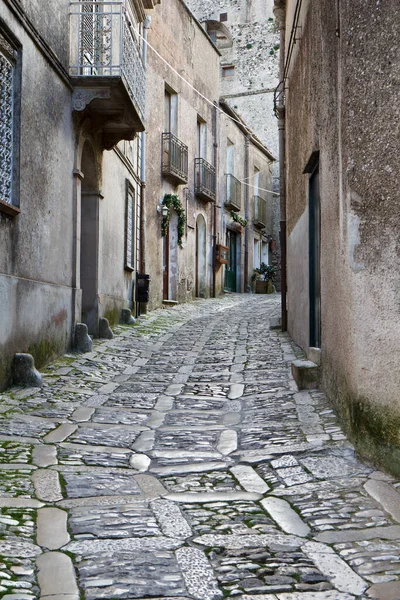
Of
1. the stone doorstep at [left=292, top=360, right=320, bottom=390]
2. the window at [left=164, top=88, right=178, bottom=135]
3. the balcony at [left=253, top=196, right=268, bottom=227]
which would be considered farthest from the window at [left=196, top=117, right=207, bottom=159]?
the stone doorstep at [left=292, top=360, right=320, bottom=390]

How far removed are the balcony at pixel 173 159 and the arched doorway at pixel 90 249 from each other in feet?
23.0

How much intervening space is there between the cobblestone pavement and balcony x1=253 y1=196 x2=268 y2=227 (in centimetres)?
2101

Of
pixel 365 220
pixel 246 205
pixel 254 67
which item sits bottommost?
pixel 365 220

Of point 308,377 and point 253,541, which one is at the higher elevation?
point 308,377

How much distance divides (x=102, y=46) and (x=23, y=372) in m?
4.99

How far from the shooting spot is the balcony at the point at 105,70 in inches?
361

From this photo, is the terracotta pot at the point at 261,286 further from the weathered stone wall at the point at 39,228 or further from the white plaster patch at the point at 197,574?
the white plaster patch at the point at 197,574

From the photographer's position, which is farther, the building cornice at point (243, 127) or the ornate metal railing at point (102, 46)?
the building cornice at point (243, 127)

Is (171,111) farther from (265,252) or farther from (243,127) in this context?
(265,252)

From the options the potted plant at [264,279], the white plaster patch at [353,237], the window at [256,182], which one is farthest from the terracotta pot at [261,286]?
the white plaster patch at [353,237]

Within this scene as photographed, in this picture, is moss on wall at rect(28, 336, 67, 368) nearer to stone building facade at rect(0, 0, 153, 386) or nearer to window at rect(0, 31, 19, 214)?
stone building facade at rect(0, 0, 153, 386)

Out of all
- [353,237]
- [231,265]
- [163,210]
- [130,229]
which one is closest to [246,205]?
[231,265]

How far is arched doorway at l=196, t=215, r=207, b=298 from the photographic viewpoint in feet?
72.2

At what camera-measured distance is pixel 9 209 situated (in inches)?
261
